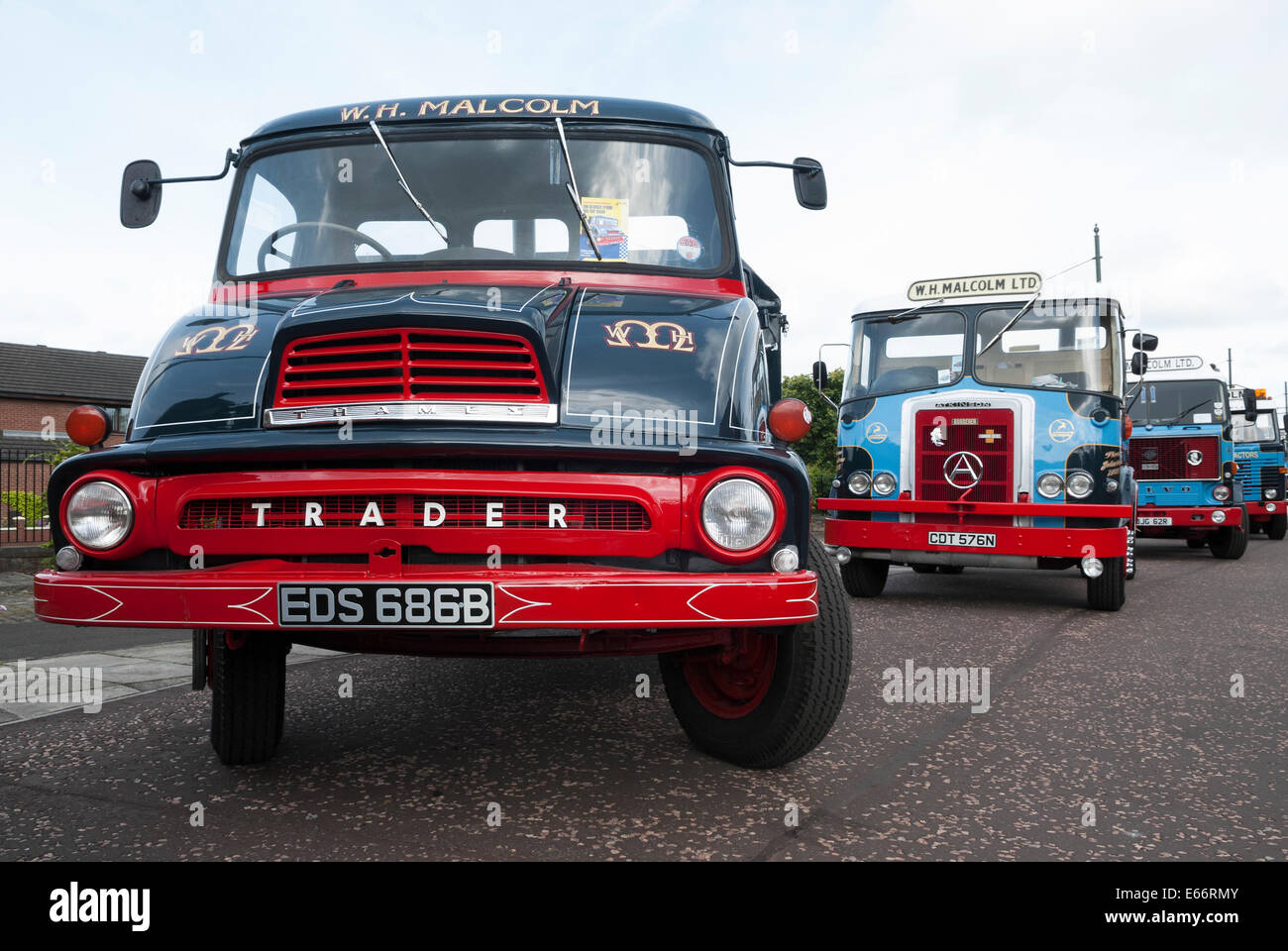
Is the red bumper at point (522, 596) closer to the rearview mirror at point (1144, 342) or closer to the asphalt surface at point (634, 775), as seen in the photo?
the asphalt surface at point (634, 775)

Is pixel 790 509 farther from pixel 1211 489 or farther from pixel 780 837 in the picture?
pixel 1211 489

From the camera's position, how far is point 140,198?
423 cm

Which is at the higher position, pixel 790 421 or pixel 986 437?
pixel 986 437

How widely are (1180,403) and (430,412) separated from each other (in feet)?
46.3

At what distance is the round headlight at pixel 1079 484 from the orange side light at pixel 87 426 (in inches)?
254

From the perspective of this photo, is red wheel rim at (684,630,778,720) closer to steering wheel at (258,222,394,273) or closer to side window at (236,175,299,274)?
steering wheel at (258,222,394,273)

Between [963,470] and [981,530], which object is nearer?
[981,530]

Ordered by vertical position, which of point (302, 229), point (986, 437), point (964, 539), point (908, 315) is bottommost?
point (964, 539)

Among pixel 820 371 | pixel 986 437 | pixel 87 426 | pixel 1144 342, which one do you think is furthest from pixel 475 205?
pixel 1144 342

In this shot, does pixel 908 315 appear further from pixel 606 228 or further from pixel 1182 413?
pixel 1182 413

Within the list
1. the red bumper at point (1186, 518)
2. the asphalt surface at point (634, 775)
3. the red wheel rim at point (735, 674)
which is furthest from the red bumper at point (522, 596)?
the red bumper at point (1186, 518)

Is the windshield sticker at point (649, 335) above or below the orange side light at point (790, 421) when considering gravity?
above

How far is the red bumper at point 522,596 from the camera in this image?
2475 mm
